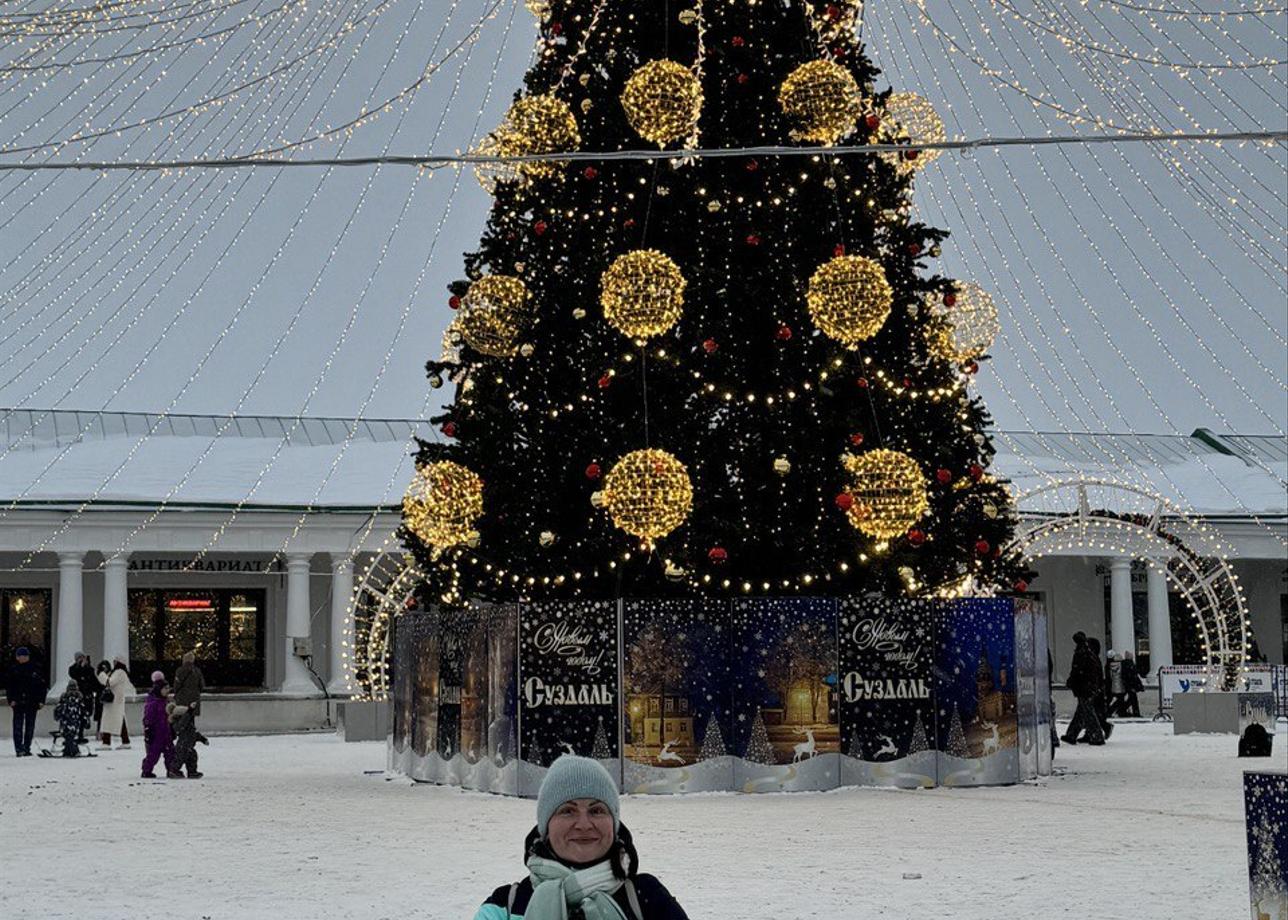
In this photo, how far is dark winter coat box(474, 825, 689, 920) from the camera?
4.27 metres

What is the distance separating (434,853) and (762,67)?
30.3ft

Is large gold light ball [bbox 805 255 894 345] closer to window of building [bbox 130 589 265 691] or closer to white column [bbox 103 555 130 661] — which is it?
white column [bbox 103 555 130 661]

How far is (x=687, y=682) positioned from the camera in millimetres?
17250

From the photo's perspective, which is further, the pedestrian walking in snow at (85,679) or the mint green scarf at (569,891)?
the pedestrian walking in snow at (85,679)

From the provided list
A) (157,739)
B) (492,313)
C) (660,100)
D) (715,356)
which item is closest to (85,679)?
(157,739)

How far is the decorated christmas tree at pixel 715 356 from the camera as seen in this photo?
17.5 metres

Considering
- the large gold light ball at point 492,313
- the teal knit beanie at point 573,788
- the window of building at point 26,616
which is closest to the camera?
the teal knit beanie at point 573,788

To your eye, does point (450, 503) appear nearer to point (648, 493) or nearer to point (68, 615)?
point (648, 493)

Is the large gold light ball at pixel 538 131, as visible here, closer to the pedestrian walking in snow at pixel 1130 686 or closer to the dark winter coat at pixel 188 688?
the dark winter coat at pixel 188 688

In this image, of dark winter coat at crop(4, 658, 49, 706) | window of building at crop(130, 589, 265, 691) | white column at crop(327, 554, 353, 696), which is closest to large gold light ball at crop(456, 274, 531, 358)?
dark winter coat at crop(4, 658, 49, 706)

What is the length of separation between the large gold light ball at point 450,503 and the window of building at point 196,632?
92.2 ft

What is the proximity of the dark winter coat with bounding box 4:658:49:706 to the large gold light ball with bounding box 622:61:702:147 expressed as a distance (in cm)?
1426

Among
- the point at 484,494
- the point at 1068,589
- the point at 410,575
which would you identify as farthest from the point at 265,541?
the point at 484,494

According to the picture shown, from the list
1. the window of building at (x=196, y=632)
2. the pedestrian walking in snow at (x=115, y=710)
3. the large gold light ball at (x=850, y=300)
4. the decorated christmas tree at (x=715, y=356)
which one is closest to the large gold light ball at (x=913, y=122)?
the decorated christmas tree at (x=715, y=356)
